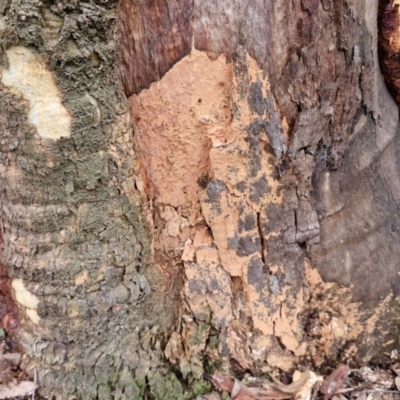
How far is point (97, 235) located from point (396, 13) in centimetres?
138

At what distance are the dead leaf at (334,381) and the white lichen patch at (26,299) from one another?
1.05 metres

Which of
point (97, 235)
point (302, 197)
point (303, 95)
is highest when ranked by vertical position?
point (303, 95)

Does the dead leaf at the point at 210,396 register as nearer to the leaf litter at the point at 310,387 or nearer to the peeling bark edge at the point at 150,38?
the leaf litter at the point at 310,387

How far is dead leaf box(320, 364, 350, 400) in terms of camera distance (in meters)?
1.53

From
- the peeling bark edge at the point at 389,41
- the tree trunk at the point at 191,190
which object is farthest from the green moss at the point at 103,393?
the peeling bark edge at the point at 389,41

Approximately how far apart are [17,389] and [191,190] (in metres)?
0.93

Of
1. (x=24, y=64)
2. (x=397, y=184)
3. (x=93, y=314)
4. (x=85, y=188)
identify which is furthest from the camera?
(x=397, y=184)

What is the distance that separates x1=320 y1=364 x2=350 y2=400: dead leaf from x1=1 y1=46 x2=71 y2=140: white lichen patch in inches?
49.1

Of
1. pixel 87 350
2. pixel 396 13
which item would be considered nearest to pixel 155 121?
pixel 87 350

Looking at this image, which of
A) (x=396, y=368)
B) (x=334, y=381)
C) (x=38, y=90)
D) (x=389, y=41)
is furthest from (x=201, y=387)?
(x=389, y=41)

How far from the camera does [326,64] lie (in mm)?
1340

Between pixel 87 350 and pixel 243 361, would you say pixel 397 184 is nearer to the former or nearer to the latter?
pixel 243 361

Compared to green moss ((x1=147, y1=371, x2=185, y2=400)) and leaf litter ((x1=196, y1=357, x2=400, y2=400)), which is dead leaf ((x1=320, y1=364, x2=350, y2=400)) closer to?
leaf litter ((x1=196, y1=357, x2=400, y2=400))

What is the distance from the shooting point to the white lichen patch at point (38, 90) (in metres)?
1.10
